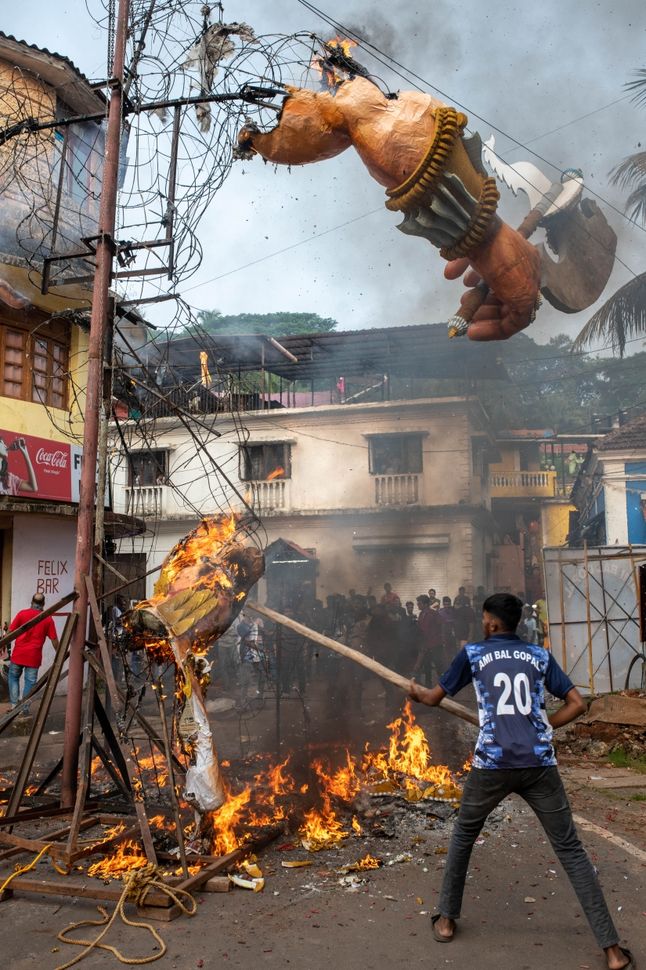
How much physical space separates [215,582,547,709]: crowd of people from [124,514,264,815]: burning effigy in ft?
21.5

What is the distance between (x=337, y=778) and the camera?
720cm

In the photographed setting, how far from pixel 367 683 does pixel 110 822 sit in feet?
33.6

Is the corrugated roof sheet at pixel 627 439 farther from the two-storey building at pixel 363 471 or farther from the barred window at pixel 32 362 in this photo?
the barred window at pixel 32 362

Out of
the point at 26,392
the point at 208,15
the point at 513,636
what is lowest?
the point at 513,636

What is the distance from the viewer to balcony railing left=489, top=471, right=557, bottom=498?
110 feet

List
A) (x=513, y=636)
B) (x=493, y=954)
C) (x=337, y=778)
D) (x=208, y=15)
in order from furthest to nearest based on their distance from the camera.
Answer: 1. (x=337, y=778)
2. (x=208, y=15)
3. (x=513, y=636)
4. (x=493, y=954)

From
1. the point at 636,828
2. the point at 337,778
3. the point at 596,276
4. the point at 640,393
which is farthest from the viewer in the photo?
the point at 640,393

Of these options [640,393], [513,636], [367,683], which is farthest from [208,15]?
[640,393]

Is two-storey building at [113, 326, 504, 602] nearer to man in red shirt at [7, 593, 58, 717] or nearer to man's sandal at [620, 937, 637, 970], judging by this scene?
man in red shirt at [7, 593, 58, 717]

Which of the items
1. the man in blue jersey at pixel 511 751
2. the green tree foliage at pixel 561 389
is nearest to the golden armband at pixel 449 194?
the man in blue jersey at pixel 511 751

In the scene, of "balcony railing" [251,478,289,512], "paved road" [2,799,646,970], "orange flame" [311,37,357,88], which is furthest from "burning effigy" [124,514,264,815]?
"balcony railing" [251,478,289,512]

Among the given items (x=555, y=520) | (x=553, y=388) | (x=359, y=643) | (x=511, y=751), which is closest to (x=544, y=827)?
(x=511, y=751)

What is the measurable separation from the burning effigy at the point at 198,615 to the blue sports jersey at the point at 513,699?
78.0 inches

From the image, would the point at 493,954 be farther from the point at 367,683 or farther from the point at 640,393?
the point at 640,393
